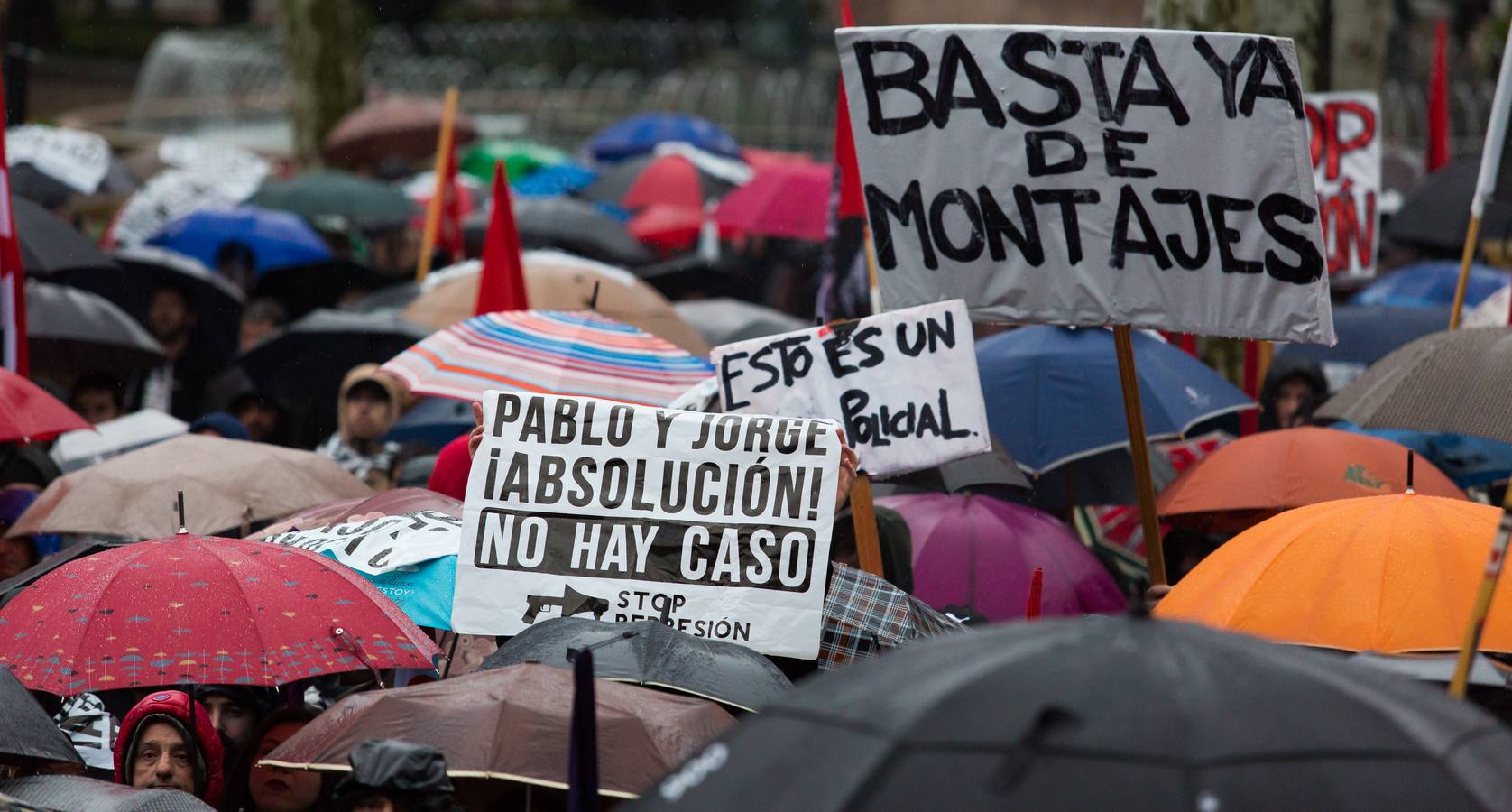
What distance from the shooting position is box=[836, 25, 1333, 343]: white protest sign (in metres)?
6.23

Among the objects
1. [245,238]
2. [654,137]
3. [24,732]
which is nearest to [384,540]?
[24,732]

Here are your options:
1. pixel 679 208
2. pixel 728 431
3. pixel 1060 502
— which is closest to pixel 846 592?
pixel 728 431

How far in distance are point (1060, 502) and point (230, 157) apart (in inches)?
428

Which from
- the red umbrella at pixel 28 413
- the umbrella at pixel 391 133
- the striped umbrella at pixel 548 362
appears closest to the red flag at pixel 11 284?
the red umbrella at pixel 28 413

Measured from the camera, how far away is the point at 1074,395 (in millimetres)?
8453

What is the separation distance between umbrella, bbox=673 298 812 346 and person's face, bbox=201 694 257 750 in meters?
5.56

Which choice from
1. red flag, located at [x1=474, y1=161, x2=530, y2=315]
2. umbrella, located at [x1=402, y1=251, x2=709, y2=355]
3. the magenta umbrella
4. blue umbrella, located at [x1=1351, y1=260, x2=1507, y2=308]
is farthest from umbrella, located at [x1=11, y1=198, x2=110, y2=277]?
blue umbrella, located at [x1=1351, y1=260, x2=1507, y2=308]

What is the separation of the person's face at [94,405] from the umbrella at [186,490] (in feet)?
6.09

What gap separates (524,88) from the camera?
32.2 metres

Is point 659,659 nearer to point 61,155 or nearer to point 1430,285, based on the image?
point 1430,285

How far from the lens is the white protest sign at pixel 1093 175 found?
6227 mm

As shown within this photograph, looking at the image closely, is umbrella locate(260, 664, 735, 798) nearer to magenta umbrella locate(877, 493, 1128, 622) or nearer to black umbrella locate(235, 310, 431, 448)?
magenta umbrella locate(877, 493, 1128, 622)

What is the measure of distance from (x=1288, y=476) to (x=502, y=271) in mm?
3691

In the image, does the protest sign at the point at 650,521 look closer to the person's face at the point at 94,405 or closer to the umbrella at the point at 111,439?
the umbrella at the point at 111,439
